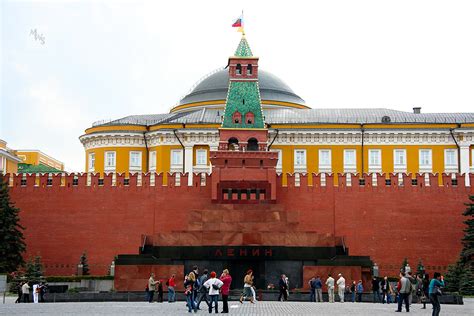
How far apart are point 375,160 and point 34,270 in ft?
80.0

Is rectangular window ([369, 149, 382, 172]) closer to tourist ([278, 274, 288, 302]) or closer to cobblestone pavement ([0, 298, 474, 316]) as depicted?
tourist ([278, 274, 288, 302])

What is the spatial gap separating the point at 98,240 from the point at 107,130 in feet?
48.6

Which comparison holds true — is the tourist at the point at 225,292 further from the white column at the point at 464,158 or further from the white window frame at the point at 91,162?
the white window frame at the point at 91,162

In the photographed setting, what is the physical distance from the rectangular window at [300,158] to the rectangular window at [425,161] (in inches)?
279

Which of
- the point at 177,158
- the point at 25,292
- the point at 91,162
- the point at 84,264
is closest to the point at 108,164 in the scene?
the point at 91,162

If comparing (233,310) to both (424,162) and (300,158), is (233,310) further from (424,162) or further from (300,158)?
(424,162)

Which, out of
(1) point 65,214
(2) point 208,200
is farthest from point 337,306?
(1) point 65,214

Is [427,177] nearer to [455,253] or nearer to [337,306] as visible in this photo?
[455,253]

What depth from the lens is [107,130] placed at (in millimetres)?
54281

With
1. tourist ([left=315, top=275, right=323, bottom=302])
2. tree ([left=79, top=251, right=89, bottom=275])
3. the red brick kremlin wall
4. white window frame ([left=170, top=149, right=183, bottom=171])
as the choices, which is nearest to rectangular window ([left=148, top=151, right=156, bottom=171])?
white window frame ([left=170, top=149, right=183, bottom=171])

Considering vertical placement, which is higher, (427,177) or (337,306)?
(427,177)

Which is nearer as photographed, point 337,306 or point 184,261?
point 337,306

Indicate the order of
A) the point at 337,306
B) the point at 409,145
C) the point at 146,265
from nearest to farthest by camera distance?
the point at 337,306 → the point at 146,265 → the point at 409,145

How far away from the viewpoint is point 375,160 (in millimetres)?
52156
